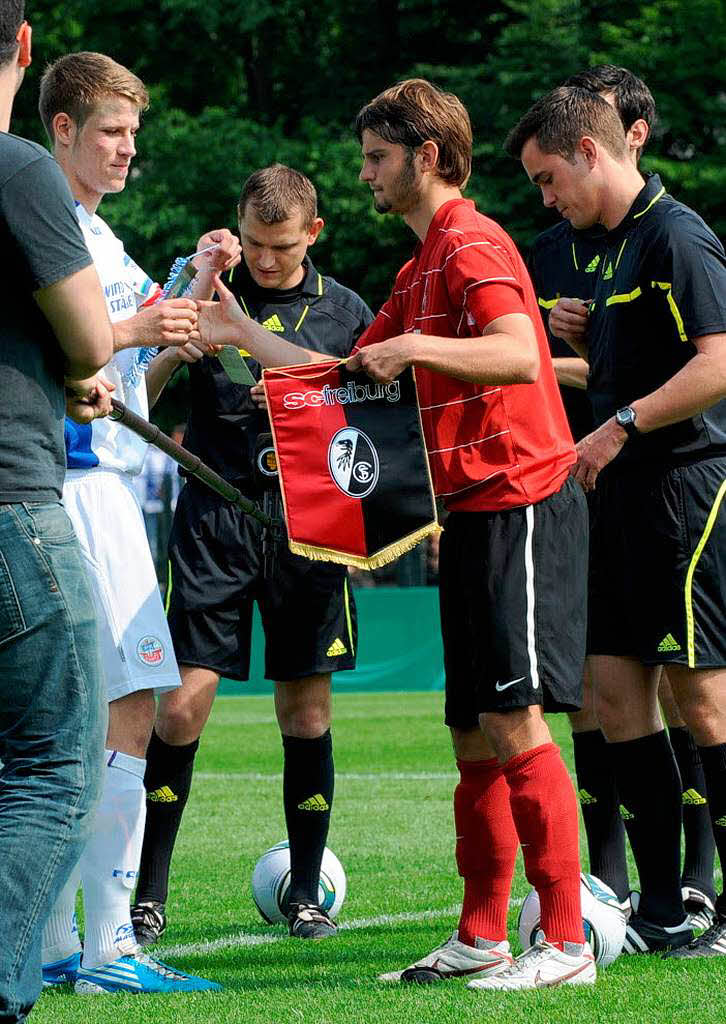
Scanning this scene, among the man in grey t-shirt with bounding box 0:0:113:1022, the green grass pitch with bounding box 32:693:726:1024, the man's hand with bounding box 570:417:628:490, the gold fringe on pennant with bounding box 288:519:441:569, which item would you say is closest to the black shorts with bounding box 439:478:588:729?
the gold fringe on pennant with bounding box 288:519:441:569

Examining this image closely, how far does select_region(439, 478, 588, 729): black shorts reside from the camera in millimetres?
4465

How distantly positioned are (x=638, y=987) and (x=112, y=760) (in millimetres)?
1626

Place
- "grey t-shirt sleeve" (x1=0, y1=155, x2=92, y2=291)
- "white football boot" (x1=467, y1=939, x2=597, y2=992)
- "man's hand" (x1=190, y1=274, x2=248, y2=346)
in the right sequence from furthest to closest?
"man's hand" (x1=190, y1=274, x2=248, y2=346)
"white football boot" (x1=467, y1=939, x2=597, y2=992)
"grey t-shirt sleeve" (x1=0, y1=155, x2=92, y2=291)

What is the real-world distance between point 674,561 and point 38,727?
229 centimetres

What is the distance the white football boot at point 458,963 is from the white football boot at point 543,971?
18 cm

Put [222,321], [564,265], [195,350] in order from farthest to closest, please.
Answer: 1. [564,265]
2. [222,321]
3. [195,350]

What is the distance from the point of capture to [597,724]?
235 inches

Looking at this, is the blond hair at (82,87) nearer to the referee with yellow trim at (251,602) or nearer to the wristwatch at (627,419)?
the referee with yellow trim at (251,602)

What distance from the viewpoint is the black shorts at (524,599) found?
4465mm

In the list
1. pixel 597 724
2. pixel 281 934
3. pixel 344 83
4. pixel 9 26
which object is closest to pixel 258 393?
pixel 597 724

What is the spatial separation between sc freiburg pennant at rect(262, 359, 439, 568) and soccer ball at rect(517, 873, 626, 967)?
45.3 inches

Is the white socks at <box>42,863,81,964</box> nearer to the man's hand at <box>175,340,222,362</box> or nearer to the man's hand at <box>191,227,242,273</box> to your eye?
the man's hand at <box>175,340,222,362</box>

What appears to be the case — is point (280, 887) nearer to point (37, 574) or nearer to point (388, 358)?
point (388, 358)

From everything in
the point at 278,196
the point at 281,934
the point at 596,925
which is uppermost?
the point at 278,196
